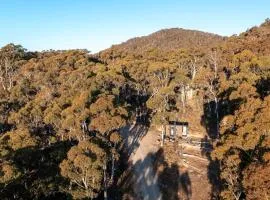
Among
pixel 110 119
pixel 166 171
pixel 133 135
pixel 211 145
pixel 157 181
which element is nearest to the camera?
pixel 110 119

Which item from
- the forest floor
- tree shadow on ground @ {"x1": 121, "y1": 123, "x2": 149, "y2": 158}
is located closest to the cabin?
the forest floor

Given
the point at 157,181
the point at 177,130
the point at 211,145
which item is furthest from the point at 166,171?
the point at 177,130

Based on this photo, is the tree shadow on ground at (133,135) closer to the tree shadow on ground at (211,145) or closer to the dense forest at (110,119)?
the dense forest at (110,119)

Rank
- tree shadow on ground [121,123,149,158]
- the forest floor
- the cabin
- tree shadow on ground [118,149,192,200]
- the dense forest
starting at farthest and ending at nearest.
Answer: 1. the cabin
2. tree shadow on ground [121,123,149,158]
3. the forest floor
4. tree shadow on ground [118,149,192,200]
5. the dense forest

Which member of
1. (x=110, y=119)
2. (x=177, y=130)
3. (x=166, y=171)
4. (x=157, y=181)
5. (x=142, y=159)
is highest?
(x=110, y=119)

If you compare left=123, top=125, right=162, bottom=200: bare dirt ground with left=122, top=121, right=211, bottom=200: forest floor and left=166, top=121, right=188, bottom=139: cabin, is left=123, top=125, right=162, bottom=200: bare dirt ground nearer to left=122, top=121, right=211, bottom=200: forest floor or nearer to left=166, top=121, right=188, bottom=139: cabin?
left=122, top=121, right=211, bottom=200: forest floor

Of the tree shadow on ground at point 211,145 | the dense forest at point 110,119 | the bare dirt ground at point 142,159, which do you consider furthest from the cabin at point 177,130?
the tree shadow on ground at point 211,145

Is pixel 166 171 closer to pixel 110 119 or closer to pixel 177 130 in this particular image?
pixel 110 119

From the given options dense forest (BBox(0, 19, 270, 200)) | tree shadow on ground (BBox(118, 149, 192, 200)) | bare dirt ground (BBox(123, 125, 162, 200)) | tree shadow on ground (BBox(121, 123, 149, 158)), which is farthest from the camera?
tree shadow on ground (BBox(121, 123, 149, 158))
